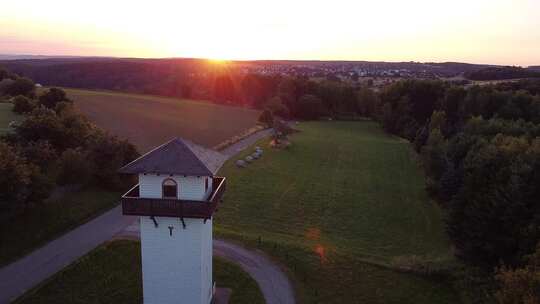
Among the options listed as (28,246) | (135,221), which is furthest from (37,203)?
(135,221)

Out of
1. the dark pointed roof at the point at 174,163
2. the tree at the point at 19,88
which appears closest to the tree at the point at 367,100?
the tree at the point at 19,88

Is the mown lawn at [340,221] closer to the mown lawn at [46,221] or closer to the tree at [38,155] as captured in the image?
the mown lawn at [46,221]

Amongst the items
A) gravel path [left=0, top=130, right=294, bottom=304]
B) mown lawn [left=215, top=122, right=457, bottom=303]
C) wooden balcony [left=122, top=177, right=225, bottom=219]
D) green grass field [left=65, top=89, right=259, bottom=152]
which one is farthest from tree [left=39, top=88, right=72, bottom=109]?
wooden balcony [left=122, top=177, right=225, bottom=219]

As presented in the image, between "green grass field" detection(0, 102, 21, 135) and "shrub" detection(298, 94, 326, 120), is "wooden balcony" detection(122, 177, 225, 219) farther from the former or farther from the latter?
"shrub" detection(298, 94, 326, 120)

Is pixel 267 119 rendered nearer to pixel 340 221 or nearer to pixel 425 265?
pixel 340 221

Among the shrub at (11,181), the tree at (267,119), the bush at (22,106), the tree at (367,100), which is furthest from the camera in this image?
the tree at (367,100)

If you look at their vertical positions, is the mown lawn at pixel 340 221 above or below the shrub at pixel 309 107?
below
